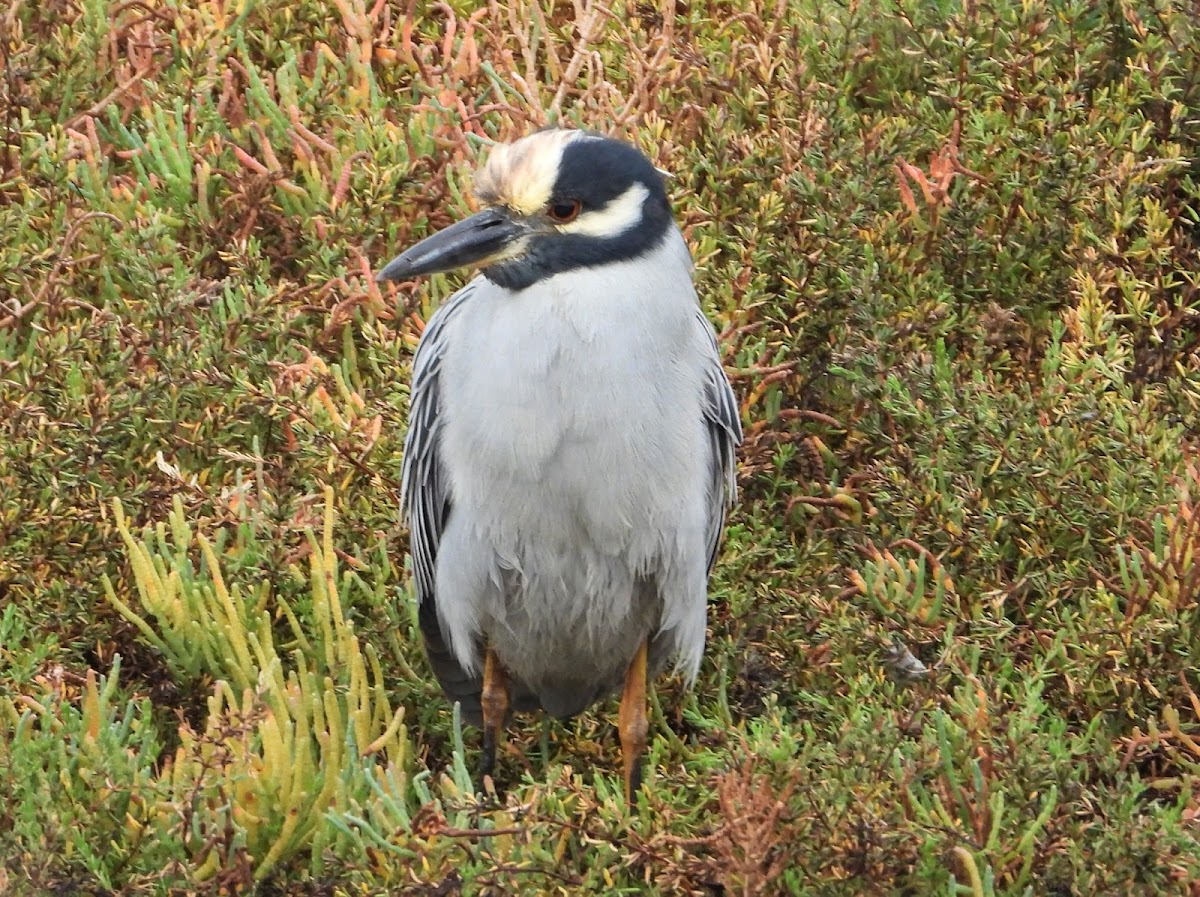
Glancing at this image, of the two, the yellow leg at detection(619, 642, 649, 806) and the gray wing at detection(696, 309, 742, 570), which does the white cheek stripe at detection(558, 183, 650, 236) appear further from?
the yellow leg at detection(619, 642, 649, 806)

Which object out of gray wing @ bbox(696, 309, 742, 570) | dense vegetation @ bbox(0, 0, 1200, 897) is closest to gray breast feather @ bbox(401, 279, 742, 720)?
gray wing @ bbox(696, 309, 742, 570)

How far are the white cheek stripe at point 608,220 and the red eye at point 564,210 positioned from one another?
0.01 m

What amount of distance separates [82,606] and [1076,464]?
98.3 inches

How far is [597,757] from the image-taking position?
474 centimetres

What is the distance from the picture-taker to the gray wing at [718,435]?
4.29 m

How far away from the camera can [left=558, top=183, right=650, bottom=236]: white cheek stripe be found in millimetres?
4012

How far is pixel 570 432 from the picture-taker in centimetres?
399

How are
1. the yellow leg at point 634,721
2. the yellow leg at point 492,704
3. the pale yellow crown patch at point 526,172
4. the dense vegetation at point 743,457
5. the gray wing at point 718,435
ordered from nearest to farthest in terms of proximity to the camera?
the dense vegetation at point 743,457 < the pale yellow crown patch at point 526,172 < the gray wing at point 718,435 < the yellow leg at point 634,721 < the yellow leg at point 492,704

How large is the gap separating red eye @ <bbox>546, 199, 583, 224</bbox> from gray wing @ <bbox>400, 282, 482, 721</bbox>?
0.37 m

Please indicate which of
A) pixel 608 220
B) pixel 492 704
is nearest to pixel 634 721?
pixel 492 704

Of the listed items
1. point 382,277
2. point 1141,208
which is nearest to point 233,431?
point 382,277

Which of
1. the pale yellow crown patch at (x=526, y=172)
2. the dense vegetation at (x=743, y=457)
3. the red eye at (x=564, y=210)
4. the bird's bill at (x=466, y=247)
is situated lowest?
the dense vegetation at (x=743, y=457)

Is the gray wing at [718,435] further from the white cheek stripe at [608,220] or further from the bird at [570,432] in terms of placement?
the white cheek stripe at [608,220]

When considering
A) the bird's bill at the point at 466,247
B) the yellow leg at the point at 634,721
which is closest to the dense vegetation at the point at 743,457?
the yellow leg at the point at 634,721
